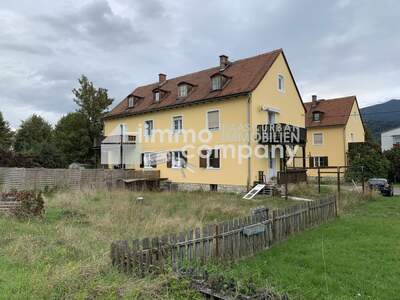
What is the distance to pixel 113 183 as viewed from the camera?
23.5 m

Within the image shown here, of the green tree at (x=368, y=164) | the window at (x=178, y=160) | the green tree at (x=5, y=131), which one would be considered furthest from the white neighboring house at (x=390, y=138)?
the green tree at (x=5, y=131)

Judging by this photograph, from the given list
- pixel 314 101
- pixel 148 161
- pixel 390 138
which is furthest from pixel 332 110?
pixel 148 161

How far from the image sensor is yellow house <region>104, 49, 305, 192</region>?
2170 cm

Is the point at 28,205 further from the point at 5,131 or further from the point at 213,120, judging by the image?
the point at 5,131

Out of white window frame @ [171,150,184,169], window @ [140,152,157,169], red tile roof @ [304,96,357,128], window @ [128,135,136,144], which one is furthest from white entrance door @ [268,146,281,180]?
red tile roof @ [304,96,357,128]

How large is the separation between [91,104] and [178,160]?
23.9 m

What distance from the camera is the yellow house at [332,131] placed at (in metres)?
33.5

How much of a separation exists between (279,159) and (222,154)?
4.18 m

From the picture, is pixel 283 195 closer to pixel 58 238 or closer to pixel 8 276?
pixel 58 238

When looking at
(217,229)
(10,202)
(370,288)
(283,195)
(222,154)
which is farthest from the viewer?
(222,154)

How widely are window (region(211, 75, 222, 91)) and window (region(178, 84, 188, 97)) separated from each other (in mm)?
2839

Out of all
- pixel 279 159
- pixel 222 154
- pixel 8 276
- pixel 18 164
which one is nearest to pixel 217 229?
pixel 8 276

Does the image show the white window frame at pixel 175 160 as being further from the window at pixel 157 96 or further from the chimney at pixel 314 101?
the chimney at pixel 314 101

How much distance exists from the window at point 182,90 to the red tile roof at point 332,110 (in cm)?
1601
